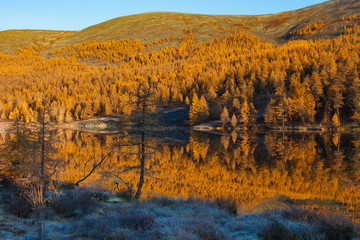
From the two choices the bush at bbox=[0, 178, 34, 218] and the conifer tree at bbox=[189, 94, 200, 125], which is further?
the conifer tree at bbox=[189, 94, 200, 125]

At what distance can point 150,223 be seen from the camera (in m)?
8.27

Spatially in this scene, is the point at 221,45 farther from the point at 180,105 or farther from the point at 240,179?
the point at 240,179

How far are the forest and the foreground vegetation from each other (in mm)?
5743

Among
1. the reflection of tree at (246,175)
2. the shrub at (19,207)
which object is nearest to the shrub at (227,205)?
the reflection of tree at (246,175)

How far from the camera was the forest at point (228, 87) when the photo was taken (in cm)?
6788

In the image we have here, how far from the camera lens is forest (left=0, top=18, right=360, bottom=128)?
67.9 m

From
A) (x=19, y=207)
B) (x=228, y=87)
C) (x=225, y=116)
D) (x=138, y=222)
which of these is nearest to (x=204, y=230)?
(x=138, y=222)

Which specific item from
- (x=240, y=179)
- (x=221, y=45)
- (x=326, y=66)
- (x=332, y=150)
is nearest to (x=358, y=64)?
(x=326, y=66)

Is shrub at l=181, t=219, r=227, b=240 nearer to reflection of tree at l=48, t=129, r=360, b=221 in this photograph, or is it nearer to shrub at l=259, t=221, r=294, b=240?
shrub at l=259, t=221, r=294, b=240

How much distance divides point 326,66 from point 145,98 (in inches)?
3370

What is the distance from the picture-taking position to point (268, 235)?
8078 millimetres

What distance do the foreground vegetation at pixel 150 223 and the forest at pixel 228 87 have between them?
5743 millimetres

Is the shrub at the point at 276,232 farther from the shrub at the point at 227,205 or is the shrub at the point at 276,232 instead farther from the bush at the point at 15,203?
the bush at the point at 15,203

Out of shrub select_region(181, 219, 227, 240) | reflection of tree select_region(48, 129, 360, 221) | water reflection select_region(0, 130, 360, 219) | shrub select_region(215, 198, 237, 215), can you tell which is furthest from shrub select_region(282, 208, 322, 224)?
shrub select_region(181, 219, 227, 240)
